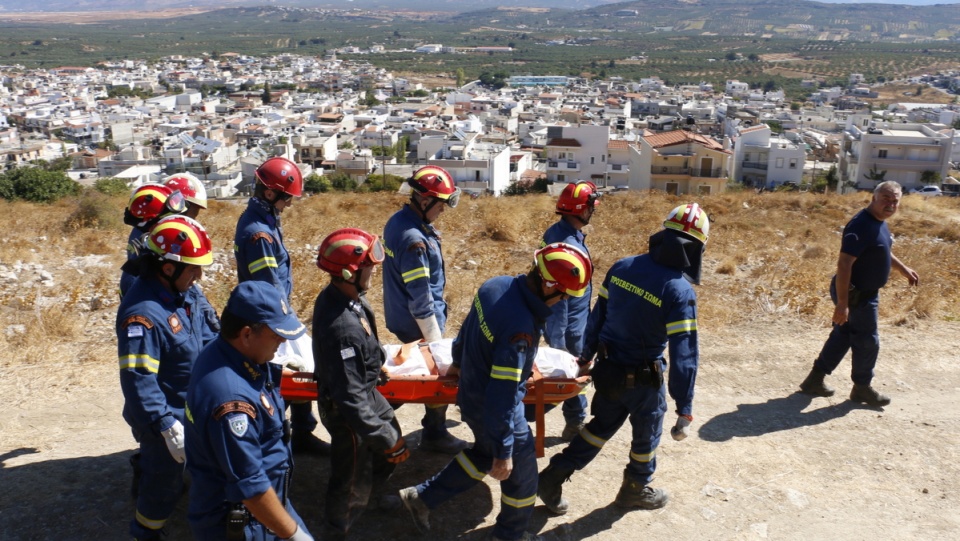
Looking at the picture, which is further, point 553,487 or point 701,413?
point 701,413

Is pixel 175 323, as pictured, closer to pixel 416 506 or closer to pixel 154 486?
pixel 154 486

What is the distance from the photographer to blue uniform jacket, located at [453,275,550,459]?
3748 mm

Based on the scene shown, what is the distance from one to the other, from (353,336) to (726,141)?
5008cm

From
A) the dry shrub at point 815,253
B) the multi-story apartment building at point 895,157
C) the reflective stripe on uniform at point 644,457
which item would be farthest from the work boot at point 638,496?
the multi-story apartment building at point 895,157

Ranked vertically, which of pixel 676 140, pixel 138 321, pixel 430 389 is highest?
pixel 138 321

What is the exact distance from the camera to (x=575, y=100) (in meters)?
103

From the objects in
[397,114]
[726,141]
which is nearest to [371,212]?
[726,141]

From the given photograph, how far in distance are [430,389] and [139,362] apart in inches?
63.9

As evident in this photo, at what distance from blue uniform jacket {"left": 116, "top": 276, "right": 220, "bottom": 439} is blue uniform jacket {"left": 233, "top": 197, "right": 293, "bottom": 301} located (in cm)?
98

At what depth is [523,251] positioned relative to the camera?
1107cm

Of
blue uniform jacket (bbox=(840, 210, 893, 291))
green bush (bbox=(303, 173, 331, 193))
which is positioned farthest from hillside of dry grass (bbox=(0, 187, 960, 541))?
green bush (bbox=(303, 173, 331, 193))

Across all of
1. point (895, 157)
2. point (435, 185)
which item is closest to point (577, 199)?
point (435, 185)

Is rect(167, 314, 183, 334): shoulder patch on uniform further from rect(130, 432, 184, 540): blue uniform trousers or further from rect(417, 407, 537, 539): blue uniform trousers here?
rect(417, 407, 537, 539): blue uniform trousers

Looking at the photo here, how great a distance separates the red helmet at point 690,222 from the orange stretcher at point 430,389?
3.59 feet
